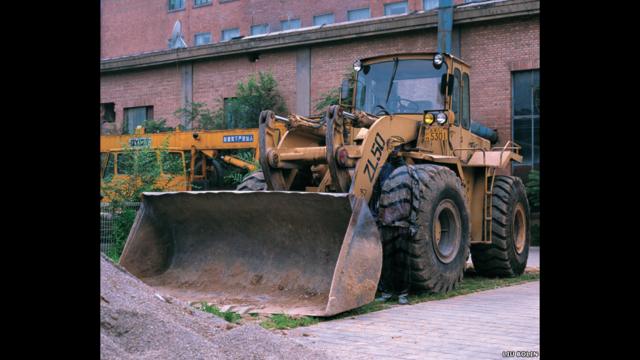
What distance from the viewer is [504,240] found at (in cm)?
1118

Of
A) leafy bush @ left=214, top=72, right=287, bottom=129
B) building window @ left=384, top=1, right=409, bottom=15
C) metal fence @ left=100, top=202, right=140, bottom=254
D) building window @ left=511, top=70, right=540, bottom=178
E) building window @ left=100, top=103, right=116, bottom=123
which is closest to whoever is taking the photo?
metal fence @ left=100, top=202, right=140, bottom=254

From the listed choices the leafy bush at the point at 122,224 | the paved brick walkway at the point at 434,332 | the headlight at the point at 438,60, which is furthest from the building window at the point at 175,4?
the paved brick walkway at the point at 434,332

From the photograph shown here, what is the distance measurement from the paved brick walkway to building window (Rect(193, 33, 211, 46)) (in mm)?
33939

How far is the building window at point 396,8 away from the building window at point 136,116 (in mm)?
12901

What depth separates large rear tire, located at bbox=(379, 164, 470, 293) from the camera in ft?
27.9

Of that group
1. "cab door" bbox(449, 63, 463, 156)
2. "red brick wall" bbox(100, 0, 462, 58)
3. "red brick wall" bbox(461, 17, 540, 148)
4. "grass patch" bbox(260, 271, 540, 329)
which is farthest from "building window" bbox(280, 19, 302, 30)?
"cab door" bbox(449, 63, 463, 156)

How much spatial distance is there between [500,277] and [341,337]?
228 inches

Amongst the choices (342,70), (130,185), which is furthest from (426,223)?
(342,70)

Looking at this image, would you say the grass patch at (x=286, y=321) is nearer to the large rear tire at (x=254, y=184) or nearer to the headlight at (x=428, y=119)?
the large rear tire at (x=254, y=184)

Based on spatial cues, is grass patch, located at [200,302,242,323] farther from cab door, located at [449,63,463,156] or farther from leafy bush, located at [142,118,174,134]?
leafy bush, located at [142,118,174,134]

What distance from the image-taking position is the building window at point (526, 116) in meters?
20.8
